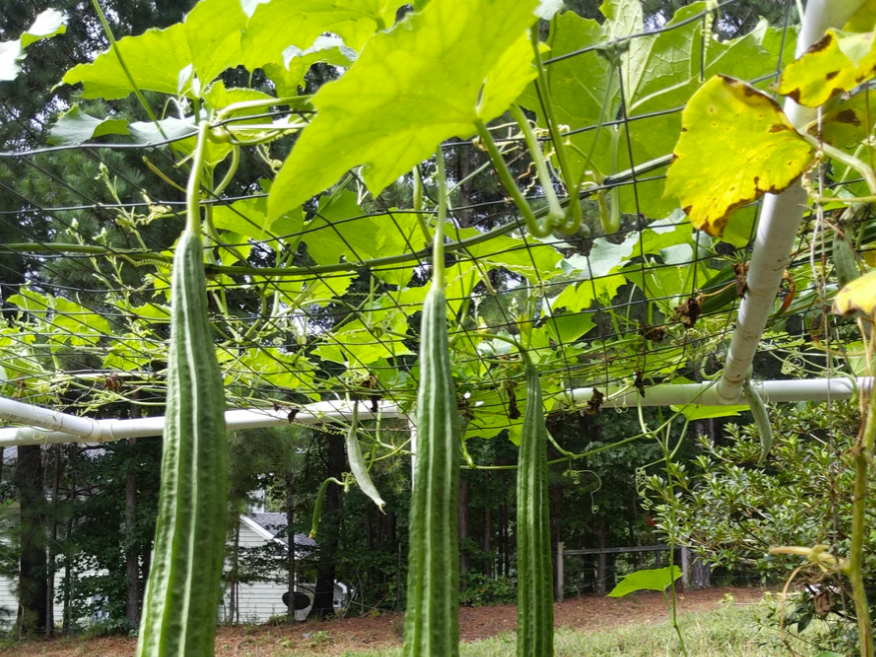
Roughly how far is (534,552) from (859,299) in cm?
32

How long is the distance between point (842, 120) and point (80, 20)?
28.3 ft

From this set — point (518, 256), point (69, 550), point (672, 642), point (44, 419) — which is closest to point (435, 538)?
point (518, 256)

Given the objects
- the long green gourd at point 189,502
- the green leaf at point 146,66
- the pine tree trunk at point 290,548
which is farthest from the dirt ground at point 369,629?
the long green gourd at point 189,502

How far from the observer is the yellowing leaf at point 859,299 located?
51 cm

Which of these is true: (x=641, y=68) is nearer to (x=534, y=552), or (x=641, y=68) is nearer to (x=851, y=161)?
(x=851, y=161)

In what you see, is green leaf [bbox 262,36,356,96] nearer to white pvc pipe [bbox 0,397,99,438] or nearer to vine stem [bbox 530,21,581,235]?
vine stem [bbox 530,21,581,235]

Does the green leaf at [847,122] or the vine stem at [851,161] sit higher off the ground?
the green leaf at [847,122]

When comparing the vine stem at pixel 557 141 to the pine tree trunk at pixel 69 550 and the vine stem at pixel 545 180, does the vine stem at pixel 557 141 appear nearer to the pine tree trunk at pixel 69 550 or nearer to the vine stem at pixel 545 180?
A: the vine stem at pixel 545 180

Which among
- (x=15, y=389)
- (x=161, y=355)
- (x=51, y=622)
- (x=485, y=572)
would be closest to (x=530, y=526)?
(x=161, y=355)

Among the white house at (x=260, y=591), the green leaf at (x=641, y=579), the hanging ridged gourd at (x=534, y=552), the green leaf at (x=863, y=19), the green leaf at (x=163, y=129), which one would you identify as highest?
the green leaf at (x=163, y=129)

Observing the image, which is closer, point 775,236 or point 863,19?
point 863,19

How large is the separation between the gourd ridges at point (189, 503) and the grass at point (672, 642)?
3505mm

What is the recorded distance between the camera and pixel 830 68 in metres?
0.58

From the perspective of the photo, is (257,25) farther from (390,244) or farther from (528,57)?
(390,244)
